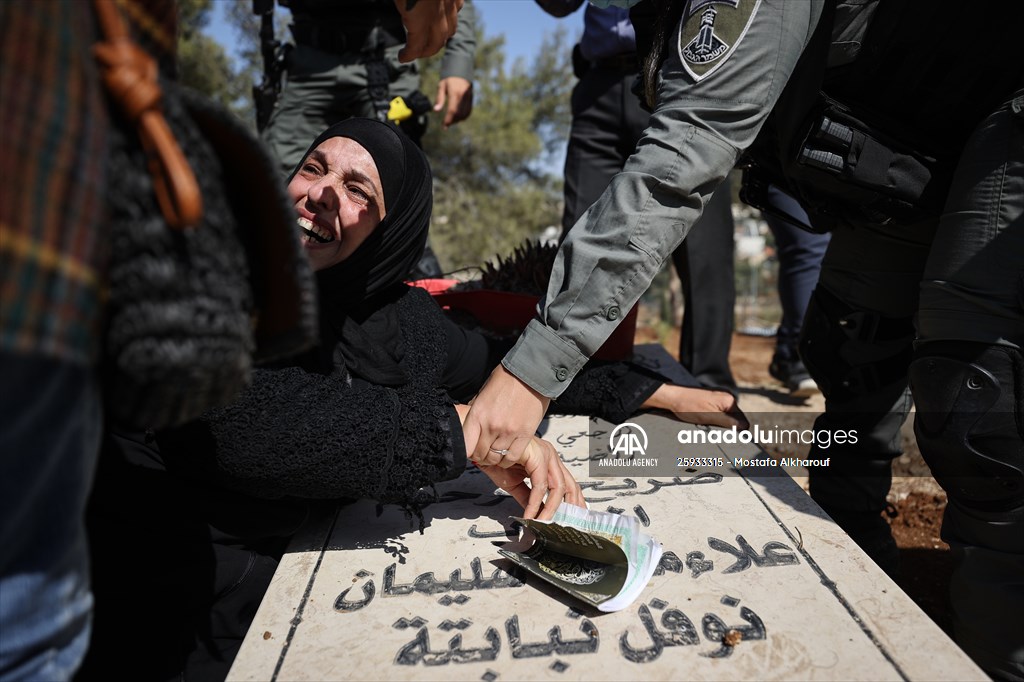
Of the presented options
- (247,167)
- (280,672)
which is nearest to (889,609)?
(280,672)

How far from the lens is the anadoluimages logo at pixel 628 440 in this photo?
223 cm

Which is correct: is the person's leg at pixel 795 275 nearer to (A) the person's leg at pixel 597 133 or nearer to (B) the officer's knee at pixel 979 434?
(A) the person's leg at pixel 597 133

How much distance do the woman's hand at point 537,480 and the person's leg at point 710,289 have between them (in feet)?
5.50

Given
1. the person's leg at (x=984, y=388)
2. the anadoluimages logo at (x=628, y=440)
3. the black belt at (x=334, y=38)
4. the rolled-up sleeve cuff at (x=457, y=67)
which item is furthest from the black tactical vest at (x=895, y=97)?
the rolled-up sleeve cuff at (x=457, y=67)

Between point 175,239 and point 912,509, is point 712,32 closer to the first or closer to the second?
point 175,239

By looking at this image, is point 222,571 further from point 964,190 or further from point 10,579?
point 964,190

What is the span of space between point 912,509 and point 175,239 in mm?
3167

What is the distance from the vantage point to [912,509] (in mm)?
3055

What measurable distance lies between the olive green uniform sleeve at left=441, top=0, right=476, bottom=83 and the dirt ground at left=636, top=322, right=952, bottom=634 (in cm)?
226

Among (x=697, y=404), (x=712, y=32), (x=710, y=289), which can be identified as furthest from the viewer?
(x=710, y=289)

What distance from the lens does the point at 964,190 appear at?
5.38 feet

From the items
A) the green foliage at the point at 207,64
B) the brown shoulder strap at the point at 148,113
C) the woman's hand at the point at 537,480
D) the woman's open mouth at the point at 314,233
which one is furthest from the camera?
the green foliage at the point at 207,64

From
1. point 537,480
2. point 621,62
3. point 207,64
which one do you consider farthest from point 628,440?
point 207,64

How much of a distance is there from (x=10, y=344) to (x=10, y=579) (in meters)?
0.28
